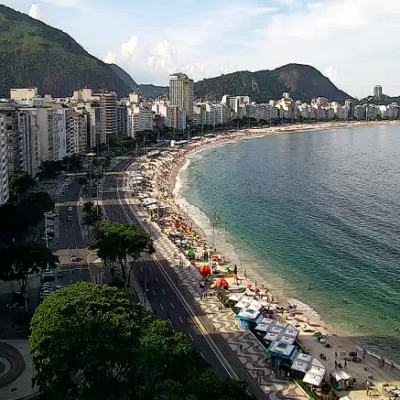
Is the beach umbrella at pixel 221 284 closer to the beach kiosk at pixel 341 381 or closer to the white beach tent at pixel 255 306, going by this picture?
the white beach tent at pixel 255 306

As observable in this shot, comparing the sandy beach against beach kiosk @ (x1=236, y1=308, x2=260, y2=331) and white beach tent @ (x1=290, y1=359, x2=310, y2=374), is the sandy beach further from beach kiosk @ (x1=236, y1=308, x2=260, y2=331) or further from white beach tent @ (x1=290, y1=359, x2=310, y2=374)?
beach kiosk @ (x1=236, y1=308, x2=260, y2=331)

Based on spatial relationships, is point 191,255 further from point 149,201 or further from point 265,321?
point 149,201

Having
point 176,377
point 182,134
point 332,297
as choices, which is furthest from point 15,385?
point 182,134

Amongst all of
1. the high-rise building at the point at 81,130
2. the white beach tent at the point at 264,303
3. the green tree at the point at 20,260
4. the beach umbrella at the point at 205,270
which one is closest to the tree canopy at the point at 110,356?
the green tree at the point at 20,260

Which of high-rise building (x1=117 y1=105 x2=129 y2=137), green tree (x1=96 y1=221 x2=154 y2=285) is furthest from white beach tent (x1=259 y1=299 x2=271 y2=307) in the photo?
high-rise building (x1=117 y1=105 x2=129 y2=137)

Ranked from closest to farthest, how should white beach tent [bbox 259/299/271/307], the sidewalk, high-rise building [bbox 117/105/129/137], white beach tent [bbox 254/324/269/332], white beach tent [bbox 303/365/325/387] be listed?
the sidewalk, white beach tent [bbox 303/365/325/387], white beach tent [bbox 254/324/269/332], white beach tent [bbox 259/299/271/307], high-rise building [bbox 117/105/129/137]

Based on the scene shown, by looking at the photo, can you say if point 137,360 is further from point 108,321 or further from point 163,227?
point 163,227
